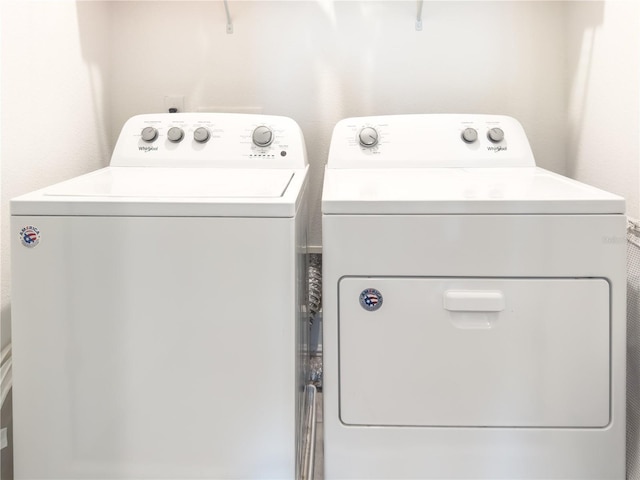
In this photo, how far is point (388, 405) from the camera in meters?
0.94

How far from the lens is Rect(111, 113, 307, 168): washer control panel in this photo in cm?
136

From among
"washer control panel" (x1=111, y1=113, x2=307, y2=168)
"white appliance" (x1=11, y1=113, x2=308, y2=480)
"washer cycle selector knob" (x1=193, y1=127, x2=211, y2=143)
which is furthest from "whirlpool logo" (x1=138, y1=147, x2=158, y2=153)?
"white appliance" (x1=11, y1=113, x2=308, y2=480)

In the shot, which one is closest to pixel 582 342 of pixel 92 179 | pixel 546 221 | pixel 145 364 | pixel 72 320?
pixel 546 221

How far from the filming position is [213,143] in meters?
1.38

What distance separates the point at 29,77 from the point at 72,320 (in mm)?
670

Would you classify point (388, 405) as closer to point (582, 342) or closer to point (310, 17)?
point (582, 342)

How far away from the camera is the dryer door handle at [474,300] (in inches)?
35.7

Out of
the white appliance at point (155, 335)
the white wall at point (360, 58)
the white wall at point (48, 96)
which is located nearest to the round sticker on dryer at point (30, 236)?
the white appliance at point (155, 335)

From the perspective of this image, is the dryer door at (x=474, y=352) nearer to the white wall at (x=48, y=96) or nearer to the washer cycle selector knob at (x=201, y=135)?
the washer cycle selector knob at (x=201, y=135)

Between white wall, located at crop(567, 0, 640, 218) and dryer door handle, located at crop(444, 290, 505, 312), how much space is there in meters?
0.53

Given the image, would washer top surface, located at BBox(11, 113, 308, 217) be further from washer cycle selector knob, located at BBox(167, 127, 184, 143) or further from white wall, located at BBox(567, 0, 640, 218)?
white wall, located at BBox(567, 0, 640, 218)

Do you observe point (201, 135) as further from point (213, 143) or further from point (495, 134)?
point (495, 134)

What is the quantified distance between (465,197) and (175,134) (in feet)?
2.79

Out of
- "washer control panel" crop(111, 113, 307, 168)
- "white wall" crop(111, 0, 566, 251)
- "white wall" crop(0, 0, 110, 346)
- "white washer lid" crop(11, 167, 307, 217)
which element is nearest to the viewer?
"white washer lid" crop(11, 167, 307, 217)
